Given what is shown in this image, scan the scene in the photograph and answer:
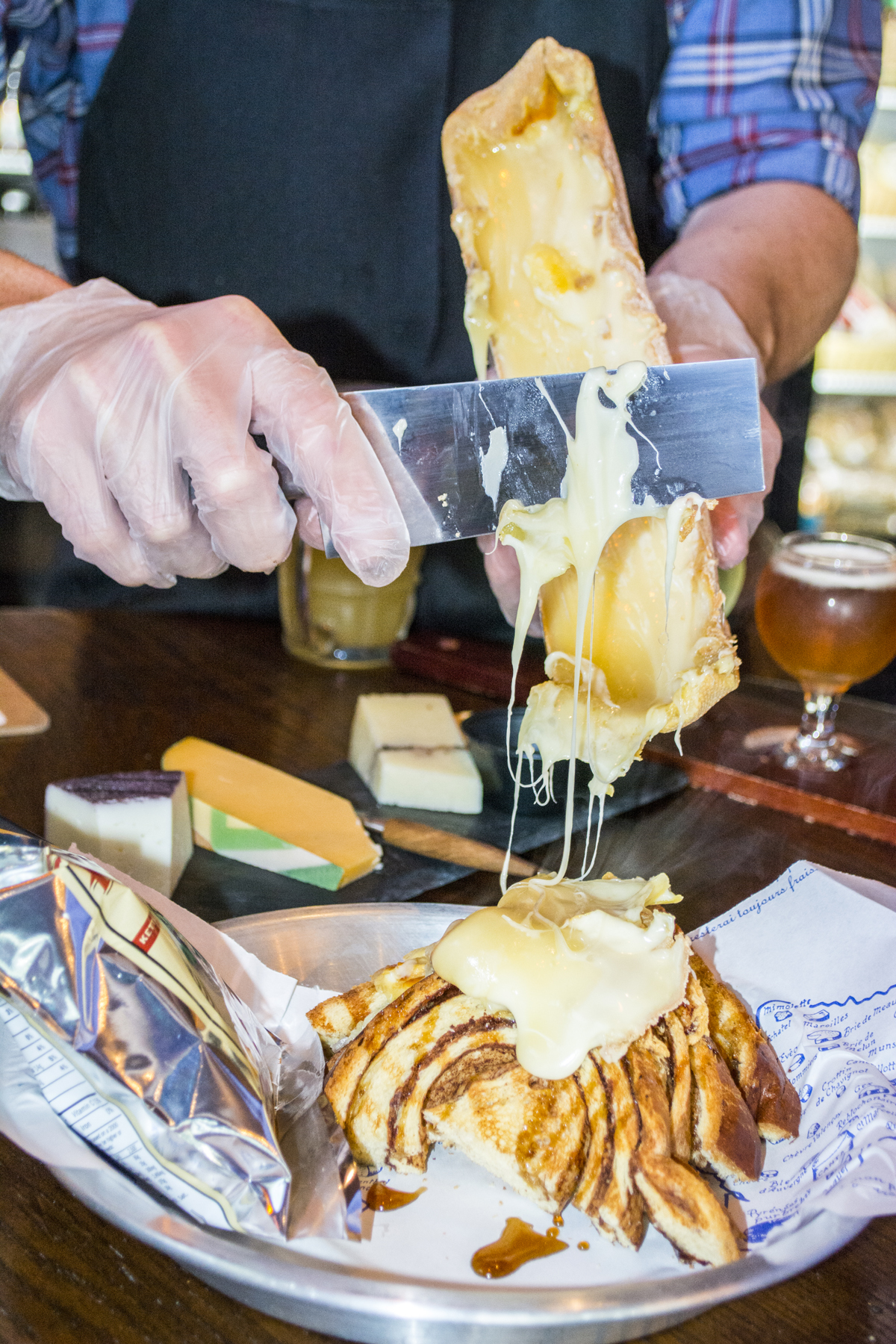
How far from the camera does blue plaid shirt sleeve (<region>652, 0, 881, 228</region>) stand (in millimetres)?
2025

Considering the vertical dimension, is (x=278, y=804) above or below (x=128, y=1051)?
below

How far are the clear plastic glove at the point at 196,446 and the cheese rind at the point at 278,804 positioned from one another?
373 millimetres

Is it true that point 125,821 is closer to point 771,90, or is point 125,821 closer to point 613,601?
point 613,601

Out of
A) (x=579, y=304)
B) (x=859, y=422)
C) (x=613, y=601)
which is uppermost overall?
(x=579, y=304)

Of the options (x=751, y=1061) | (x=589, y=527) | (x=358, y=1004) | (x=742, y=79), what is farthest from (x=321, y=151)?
(x=751, y=1061)

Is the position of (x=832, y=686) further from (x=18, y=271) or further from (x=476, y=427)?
(x=18, y=271)

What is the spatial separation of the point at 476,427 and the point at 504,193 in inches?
10.1

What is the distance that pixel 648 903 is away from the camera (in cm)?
99

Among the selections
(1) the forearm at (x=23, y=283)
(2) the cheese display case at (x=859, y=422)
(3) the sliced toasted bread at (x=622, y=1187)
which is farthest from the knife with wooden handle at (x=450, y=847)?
(2) the cheese display case at (x=859, y=422)

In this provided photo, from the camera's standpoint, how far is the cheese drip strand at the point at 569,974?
0.86 m

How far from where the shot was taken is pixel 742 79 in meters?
2.06

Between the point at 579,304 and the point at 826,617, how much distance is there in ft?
2.41

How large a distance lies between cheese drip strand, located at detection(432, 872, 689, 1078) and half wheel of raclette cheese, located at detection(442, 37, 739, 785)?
7.5 inches

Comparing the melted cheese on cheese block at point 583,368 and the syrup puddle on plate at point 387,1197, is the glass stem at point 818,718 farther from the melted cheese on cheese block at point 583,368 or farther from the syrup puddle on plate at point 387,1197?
the syrup puddle on plate at point 387,1197
